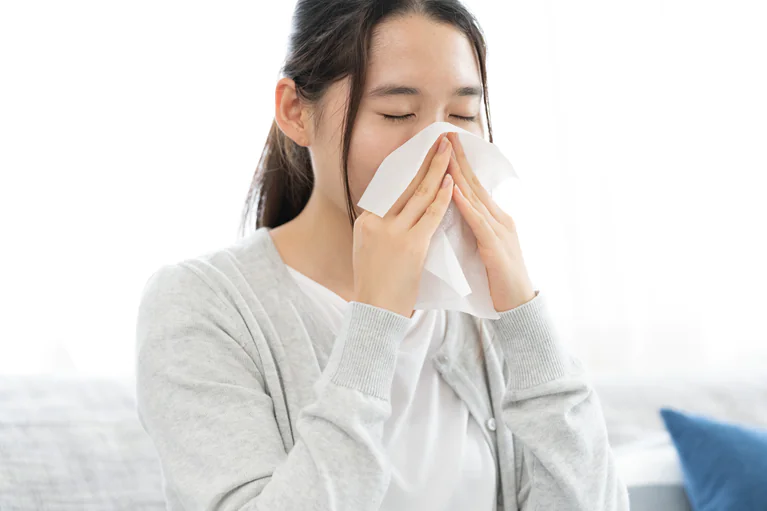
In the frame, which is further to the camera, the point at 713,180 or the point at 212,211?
the point at 713,180

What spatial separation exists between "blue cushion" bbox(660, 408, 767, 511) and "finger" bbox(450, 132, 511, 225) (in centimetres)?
67

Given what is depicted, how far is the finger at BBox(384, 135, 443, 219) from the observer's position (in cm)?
104

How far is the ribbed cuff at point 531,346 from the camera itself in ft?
3.51

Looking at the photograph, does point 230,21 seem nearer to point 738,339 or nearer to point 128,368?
point 128,368

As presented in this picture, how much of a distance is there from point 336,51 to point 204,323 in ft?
1.33

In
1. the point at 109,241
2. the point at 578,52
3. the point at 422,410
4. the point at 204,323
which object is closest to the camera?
the point at 204,323

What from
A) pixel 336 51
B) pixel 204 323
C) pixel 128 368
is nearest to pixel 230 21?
pixel 128 368

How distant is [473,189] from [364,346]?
0.27 metres

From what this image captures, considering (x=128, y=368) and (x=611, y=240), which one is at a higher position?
(x=611, y=240)

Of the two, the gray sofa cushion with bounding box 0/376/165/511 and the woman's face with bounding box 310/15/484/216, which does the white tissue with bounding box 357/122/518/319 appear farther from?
A: the gray sofa cushion with bounding box 0/376/165/511

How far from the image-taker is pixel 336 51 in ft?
3.58

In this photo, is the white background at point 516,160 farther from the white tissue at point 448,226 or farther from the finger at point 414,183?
the finger at point 414,183

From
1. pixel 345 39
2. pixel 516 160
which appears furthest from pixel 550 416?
pixel 516 160

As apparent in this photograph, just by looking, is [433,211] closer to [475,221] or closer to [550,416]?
[475,221]
